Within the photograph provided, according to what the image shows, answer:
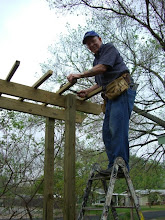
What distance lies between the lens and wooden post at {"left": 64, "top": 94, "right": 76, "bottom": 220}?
104 inches

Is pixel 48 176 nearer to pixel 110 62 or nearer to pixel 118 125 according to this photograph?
pixel 118 125

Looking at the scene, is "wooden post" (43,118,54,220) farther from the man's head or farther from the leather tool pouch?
the man's head

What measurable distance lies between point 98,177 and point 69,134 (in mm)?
641

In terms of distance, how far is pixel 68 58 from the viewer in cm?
988

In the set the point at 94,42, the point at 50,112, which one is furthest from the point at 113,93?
the point at 50,112

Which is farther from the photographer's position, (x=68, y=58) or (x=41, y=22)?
(x=68, y=58)

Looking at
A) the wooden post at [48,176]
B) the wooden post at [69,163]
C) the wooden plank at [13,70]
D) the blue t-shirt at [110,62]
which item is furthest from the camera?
the wooden post at [48,176]

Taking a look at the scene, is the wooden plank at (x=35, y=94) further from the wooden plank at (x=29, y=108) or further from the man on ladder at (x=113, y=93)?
the man on ladder at (x=113, y=93)

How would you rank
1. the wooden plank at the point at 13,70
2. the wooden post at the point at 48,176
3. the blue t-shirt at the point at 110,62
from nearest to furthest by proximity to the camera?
the wooden plank at the point at 13,70, the blue t-shirt at the point at 110,62, the wooden post at the point at 48,176

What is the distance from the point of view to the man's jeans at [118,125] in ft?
7.86

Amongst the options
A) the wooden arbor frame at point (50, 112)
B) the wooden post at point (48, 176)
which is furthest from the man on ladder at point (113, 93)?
the wooden post at point (48, 176)

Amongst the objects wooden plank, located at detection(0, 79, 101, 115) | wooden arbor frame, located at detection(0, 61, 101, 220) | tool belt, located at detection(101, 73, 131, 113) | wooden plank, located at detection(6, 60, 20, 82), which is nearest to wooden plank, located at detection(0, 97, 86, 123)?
wooden arbor frame, located at detection(0, 61, 101, 220)

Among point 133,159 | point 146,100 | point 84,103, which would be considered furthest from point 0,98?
point 133,159

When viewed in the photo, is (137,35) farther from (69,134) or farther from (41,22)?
(69,134)
